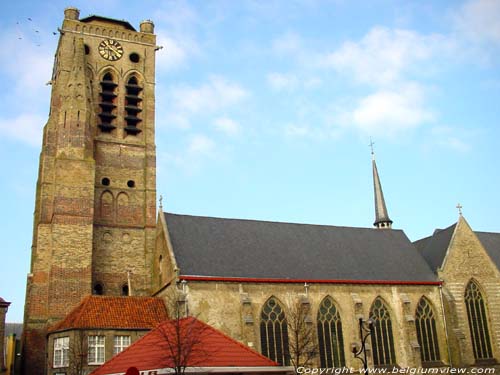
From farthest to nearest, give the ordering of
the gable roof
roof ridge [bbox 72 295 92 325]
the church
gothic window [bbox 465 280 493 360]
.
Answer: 1. the gable roof
2. gothic window [bbox 465 280 493 360]
3. the church
4. roof ridge [bbox 72 295 92 325]

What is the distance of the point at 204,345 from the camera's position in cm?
1908

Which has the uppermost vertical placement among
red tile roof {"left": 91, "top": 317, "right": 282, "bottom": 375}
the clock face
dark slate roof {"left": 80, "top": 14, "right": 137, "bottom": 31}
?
dark slate roof {"left": 80, "top": 14, "right": 137, "bottom": 31}

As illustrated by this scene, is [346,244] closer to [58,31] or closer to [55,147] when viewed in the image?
[55,147]

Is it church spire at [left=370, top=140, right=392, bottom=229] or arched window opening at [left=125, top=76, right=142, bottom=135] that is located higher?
arched window opening at [left=125, top=76, right=142, bottom=135]

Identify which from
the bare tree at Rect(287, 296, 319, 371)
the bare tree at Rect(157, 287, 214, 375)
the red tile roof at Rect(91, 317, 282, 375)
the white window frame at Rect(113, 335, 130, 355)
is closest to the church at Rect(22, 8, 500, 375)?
the white window frame at Rect(113, 335, 130, 355)

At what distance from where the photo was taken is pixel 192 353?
60.0 feet

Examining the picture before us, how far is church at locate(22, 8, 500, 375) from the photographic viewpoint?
A: 98.0 feet

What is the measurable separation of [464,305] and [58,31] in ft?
106

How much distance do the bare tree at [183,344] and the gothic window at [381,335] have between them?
1504 cm

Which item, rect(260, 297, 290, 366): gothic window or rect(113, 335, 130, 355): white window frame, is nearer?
rect(113, 335, 130, 355): white window frame

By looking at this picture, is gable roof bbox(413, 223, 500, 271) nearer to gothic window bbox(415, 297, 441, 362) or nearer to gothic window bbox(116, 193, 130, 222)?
gothic window bbox(415, 297, 441, 362)

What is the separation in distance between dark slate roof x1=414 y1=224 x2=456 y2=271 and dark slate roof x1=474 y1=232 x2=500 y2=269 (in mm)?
3293

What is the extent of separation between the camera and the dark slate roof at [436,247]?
120ft

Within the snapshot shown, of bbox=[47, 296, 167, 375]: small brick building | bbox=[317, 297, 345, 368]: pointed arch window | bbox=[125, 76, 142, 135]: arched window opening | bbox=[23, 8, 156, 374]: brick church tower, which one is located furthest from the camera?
bbox=[125, 76, 142, 135]: arched window opening
